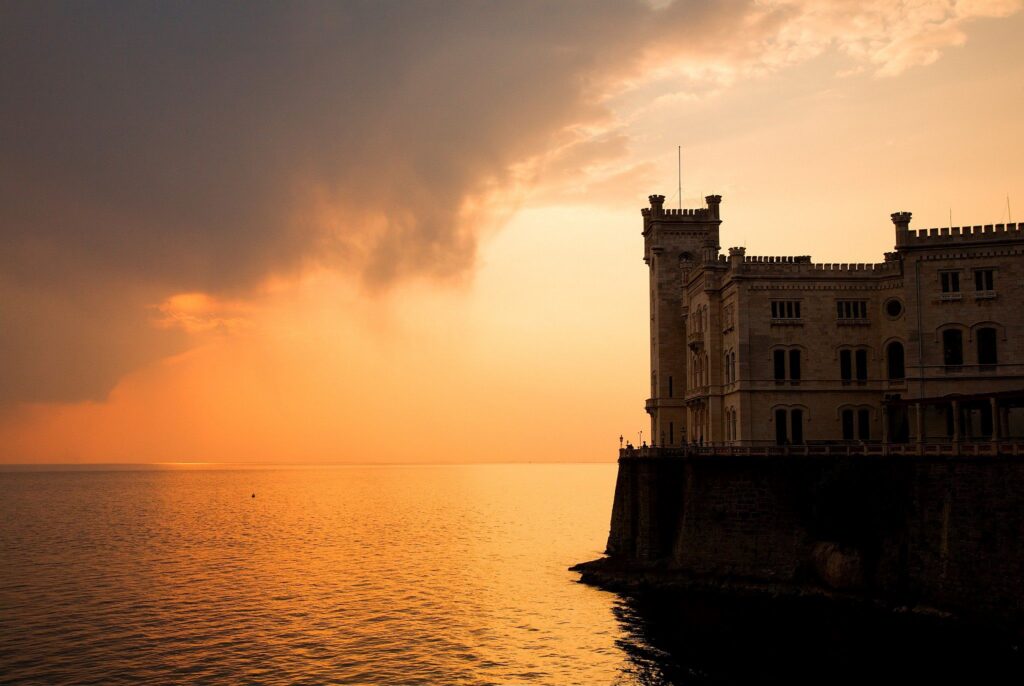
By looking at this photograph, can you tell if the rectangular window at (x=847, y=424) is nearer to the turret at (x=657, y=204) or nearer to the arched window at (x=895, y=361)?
the arched window at (x=895, y=361)

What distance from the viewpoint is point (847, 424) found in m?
65.6

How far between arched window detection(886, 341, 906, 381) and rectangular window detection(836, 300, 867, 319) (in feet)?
9.83

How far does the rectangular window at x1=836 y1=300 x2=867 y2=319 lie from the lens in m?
66.2

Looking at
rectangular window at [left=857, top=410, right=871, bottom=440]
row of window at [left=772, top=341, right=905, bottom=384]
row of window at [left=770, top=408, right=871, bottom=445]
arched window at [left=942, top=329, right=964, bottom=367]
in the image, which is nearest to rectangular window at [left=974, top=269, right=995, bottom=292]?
arched window at [left=942, top=329, right=964, bottom=367]

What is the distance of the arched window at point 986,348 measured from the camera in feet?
196

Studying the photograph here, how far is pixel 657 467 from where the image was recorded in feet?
214

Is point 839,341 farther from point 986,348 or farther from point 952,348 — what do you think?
point 986,348

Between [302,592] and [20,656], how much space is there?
23191mm

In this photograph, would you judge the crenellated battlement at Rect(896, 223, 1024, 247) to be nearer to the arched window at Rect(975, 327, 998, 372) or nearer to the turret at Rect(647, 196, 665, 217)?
the arched window at Rect(975, 327, 998, 372)

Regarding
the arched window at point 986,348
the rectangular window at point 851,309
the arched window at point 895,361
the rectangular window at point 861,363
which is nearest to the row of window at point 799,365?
the rectangular window at point 861,363

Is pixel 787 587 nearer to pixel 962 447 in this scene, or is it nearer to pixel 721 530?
pixel 721 530

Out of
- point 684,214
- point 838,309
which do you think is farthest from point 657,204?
point 838,309

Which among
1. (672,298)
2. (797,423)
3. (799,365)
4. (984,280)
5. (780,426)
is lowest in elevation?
(780,426)

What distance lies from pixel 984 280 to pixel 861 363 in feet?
33.4
